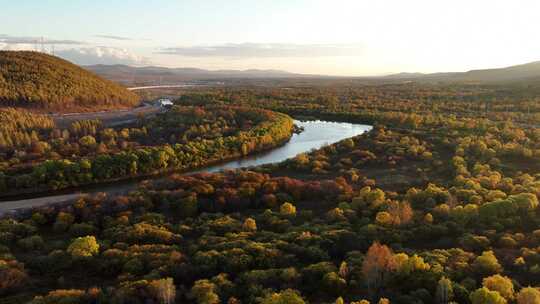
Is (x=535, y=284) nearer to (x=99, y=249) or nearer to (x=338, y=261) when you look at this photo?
(x=338, y=261)

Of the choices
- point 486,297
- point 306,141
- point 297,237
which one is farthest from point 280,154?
point 486,297

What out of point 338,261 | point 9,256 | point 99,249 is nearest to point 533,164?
point 338,261

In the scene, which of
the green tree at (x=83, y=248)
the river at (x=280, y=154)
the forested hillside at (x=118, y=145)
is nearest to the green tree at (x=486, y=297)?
the green tree at (x=83, y=248)

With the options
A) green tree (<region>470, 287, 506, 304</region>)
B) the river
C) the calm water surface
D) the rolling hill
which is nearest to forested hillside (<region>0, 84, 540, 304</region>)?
green tree (<region>470, 287, 506, 304</region>)

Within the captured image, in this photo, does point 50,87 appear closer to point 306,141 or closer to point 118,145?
point 118,145

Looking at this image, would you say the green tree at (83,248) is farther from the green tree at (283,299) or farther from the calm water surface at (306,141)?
the calm water surface at (306,141)
